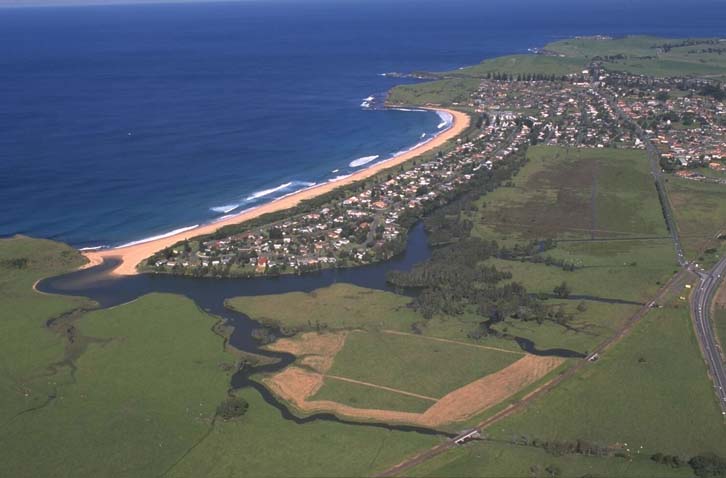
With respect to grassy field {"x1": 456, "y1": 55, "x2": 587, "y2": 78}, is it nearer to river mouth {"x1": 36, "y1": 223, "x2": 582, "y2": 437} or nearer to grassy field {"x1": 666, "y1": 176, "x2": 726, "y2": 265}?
grassy field {"x1": 666, "y1": 176, "x2": 726, "y2": 265}

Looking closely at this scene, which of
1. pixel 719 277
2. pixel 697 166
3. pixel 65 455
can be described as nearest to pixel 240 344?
pixel 65 455

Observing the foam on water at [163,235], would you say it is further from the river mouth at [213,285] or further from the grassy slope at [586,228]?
the grassy slope at [586,228]

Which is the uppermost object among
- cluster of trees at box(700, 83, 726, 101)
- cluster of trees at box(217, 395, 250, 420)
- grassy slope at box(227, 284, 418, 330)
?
cluster of trees at box(700, 83, 726, 101)

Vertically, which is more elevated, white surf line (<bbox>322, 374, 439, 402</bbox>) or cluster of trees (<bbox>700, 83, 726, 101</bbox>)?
cluster of trees (<bbox>700, 83, 726, 101</bbox>)

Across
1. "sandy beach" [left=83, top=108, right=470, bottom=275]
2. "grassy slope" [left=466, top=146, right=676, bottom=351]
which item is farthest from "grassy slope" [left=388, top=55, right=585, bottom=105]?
"grassy slope" [left=466, top=146, right=676, bottom=351]

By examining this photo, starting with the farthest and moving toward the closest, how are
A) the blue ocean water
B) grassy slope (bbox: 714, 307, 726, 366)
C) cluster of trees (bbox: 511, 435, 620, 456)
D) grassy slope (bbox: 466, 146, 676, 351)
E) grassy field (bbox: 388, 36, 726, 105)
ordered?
grassy field (bbox: 388, 36, 726, 105) → the blue ocean water → grassy slope (bbox: 466, 146, 676, 351) → grassy slope (bbox: 714, 307, 726, 366) → cluster of trees (bbox: 511, 435, 620, 456)

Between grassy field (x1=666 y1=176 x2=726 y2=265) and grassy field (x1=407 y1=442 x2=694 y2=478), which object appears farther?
grassy field (x1=666 y1=176 x2=726 y2=265)

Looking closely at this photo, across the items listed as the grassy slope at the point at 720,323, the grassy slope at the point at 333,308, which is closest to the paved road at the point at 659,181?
the grassy slope at the point at 720,323

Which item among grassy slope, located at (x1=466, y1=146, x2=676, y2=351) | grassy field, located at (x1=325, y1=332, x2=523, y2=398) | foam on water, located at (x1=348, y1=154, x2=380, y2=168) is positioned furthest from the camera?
foam on water, located at (x1=348, y1=154, x2=380, y2=168)
